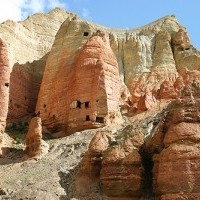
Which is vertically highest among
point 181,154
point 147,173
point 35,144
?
point 35,144

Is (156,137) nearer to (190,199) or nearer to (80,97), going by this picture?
(190,199)

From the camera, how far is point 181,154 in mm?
31344

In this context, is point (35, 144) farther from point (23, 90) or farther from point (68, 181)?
point (23, 90)

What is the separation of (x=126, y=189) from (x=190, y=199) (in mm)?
4137

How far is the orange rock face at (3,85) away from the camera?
157ft

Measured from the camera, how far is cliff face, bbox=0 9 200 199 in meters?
32.5

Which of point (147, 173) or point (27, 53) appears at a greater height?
point (27, 53)

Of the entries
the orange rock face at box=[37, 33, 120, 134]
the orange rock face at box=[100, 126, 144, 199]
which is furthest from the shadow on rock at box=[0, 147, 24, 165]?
the orange rock face at box=[100, 126, 144, 199]

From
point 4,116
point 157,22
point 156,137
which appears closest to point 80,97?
point 4,116

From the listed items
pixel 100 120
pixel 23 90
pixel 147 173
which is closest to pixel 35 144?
pixel 100 120

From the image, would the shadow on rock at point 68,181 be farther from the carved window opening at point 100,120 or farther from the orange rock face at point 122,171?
the carved window opening at point 100,120

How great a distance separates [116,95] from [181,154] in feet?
67.2

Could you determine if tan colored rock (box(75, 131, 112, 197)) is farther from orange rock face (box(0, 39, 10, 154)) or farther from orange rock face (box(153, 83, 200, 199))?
orange rock face (box(0, 39, 10, 154))

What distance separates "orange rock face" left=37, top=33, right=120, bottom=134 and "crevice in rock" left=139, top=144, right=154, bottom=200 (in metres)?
14.7
